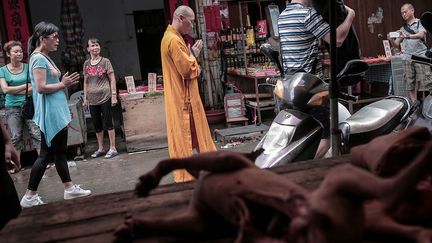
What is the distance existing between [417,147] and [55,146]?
14.4 ft

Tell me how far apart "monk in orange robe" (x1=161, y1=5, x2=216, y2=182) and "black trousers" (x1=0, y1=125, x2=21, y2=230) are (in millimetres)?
2472

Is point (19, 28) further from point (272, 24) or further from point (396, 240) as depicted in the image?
point (396, 240)

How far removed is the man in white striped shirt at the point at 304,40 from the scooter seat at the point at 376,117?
0.20 m

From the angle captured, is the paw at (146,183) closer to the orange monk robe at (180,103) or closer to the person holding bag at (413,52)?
the orange monk robe at (180,103)

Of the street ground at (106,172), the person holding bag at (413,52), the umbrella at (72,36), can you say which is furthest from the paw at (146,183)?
the umbrella at (72,36)

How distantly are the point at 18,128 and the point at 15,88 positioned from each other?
0.67m

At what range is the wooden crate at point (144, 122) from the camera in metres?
7.93

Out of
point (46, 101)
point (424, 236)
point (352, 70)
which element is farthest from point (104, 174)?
point (424, 236)

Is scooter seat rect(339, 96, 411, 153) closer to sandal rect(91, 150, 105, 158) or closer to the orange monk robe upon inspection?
the orange monk robe

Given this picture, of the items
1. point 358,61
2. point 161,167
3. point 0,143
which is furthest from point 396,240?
point 0,143

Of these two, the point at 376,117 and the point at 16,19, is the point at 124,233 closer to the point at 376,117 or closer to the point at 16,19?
the point at 376,117

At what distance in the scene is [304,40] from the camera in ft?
12.4

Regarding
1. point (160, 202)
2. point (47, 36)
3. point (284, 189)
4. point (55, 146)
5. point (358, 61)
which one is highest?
point (47, 36)

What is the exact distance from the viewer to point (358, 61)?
9.84 feet
